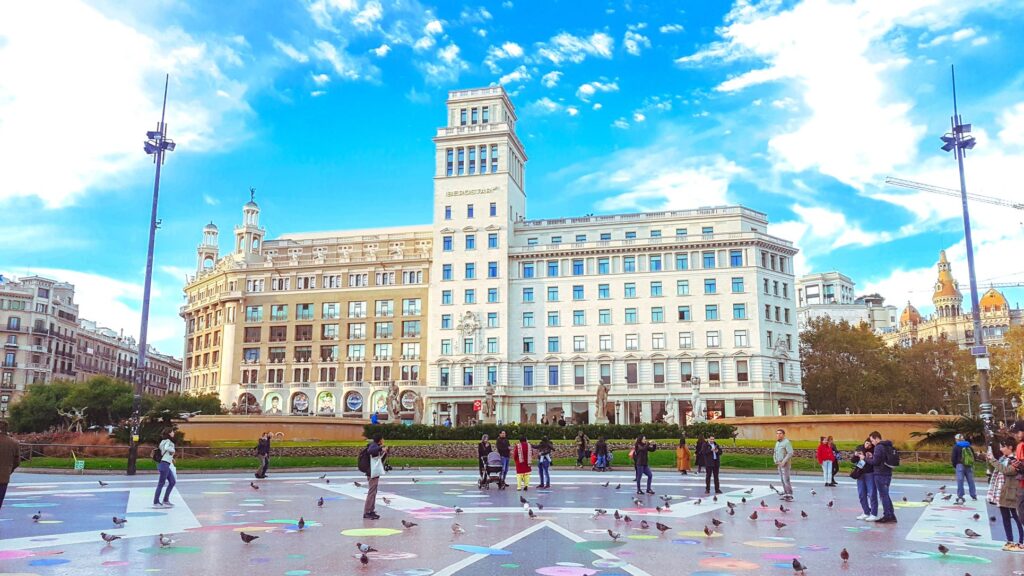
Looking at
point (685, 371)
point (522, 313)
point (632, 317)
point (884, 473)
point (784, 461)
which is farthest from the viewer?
point (522, 313)

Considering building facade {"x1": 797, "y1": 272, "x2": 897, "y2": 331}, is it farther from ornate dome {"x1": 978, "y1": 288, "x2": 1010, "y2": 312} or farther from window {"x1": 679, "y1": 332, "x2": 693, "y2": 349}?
window {"x1": 679, "y1": 332, "x2": 693, "y2": 349}

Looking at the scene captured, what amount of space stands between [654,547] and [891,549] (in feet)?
12.0

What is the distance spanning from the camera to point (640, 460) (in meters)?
22.4

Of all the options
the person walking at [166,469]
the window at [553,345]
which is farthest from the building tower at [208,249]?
the person walking at [166,469]

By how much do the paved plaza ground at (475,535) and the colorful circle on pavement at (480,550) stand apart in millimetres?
30

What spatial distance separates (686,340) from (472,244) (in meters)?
23.6

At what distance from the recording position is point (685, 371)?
75.8 meters

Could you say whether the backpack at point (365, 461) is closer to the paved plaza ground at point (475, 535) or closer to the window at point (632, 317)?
the paved plaza ground at point (475, 535)

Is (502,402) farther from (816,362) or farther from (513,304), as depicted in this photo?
(816,362)

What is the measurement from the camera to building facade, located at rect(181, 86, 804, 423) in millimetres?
75812

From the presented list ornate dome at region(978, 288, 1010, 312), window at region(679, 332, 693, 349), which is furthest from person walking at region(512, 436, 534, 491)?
ornate dome at region(978, 288, 1010, 312)

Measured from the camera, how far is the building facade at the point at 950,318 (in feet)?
502

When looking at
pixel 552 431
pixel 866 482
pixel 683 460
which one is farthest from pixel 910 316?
pixel 866 482

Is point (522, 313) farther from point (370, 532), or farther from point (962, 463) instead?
point (370, 532)
